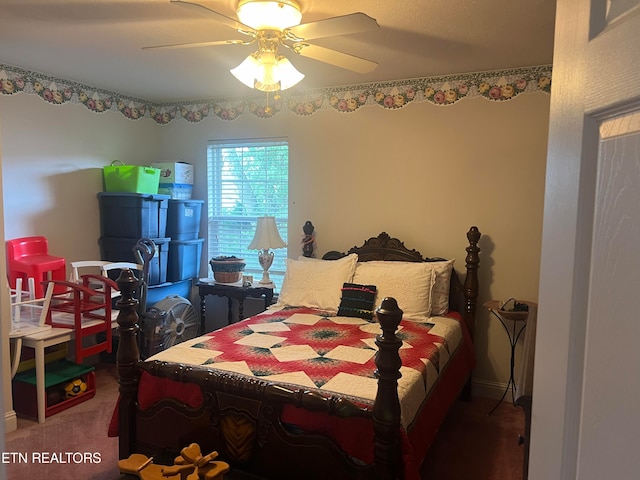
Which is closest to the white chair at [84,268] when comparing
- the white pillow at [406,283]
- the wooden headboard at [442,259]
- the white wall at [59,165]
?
the white wall at [59,165]

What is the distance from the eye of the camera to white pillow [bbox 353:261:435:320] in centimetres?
318

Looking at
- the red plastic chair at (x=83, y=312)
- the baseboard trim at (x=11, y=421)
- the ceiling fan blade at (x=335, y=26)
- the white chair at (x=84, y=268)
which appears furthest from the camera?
the white chair at (x=84, y=268)

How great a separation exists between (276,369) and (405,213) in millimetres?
1846

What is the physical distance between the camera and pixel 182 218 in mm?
4141

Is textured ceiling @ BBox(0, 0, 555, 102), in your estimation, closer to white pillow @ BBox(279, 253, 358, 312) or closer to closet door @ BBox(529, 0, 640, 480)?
white pillow @ BBox(279, 253, 358, 312)

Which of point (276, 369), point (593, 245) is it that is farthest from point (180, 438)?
point (593, 245)

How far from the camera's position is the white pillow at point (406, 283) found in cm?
318

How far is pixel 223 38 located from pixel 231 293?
204cm

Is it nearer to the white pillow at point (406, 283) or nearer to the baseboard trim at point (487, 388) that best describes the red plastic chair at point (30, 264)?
the white pillow at point (406, 283)

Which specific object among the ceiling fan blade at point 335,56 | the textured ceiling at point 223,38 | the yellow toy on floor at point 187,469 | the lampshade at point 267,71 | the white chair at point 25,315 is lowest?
the yellow toy on floor at point 187,469

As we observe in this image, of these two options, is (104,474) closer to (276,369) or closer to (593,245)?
(276,369)

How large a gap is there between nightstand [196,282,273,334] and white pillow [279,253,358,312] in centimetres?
30

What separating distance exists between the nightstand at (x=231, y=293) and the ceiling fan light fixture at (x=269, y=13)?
2207 mm

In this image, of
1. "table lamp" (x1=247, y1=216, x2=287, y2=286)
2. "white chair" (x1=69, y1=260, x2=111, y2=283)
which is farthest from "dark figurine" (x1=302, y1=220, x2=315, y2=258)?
"white chair" (x1=69, y1=260, x2=111, y2=283)
